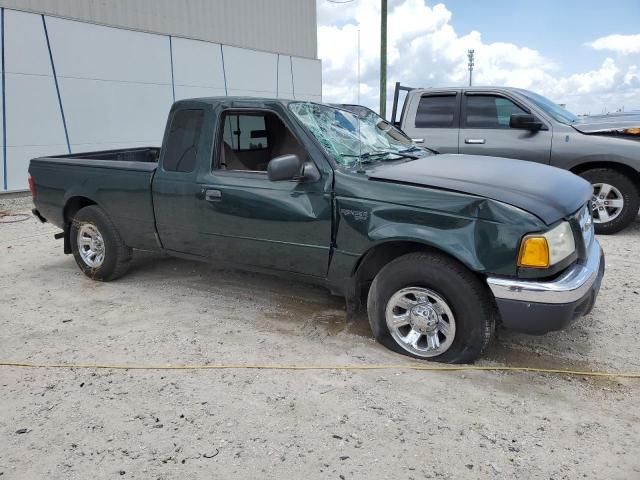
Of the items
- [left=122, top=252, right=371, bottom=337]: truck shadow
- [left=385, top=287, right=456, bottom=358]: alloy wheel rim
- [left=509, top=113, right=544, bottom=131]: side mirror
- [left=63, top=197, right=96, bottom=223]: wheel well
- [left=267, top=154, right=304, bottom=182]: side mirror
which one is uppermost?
[left=509, top=113, right=544, bottom=131]: side mirror

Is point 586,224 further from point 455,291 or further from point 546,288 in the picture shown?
point 455,291

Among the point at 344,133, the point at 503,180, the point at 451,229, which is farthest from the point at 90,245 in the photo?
the point at 503,180

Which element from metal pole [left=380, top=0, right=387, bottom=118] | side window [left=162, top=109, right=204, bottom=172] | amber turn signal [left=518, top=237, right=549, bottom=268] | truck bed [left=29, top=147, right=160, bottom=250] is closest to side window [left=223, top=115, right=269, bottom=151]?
side window [left=162, top=109, right=204, bottom=172]

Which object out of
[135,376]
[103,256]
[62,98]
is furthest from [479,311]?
[62,98]

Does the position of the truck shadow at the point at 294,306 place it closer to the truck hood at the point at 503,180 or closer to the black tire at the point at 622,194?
the truck hood at the point at 503,180

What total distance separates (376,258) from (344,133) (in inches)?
43.6

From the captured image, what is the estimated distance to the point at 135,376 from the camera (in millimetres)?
3332

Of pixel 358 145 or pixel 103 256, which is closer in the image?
pixel 358 145

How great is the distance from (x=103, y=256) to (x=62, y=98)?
24.9 feet

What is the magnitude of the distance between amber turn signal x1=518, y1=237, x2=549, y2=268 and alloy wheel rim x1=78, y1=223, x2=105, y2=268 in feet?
13.0

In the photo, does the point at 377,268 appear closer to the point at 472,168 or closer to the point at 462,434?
the point at 472,168

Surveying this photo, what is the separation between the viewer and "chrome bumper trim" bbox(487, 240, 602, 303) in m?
2.94

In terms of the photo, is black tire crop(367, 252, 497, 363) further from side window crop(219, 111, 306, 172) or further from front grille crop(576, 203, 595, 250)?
side window crop(219, 111, 306, 172)

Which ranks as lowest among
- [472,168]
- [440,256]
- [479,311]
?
[479,311]
